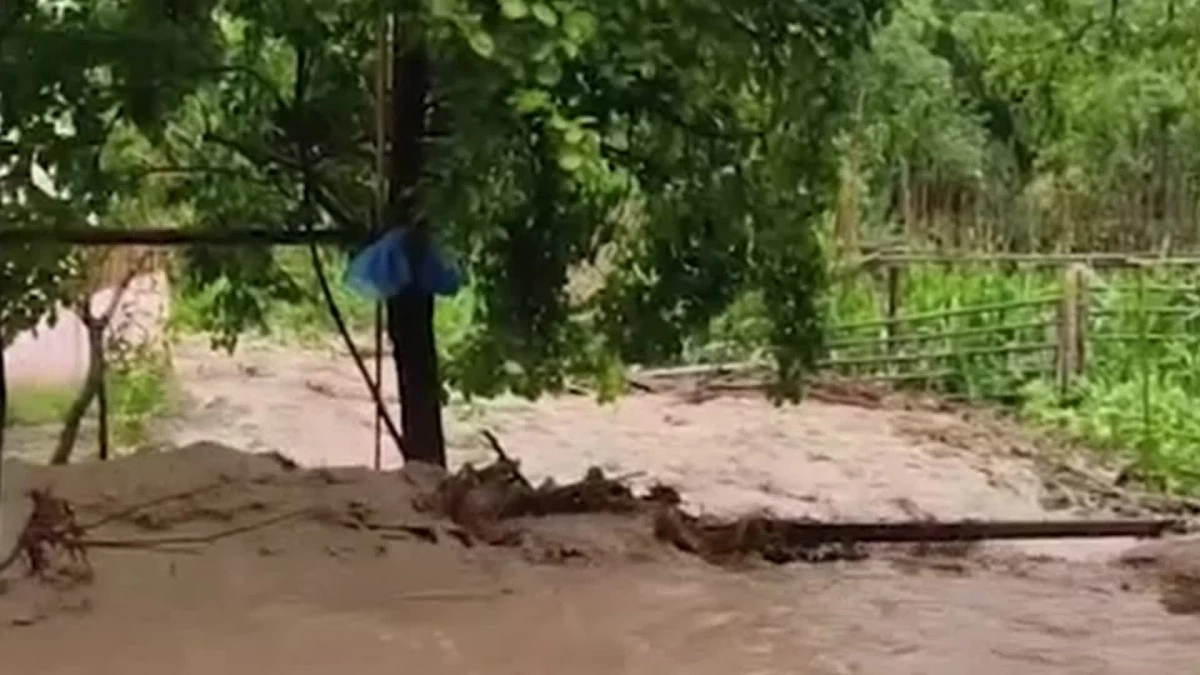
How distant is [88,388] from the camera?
19.5ft

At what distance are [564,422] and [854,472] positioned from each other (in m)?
1.59

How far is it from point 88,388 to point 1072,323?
5068 millimetres

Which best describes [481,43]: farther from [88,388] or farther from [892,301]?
[892,301]

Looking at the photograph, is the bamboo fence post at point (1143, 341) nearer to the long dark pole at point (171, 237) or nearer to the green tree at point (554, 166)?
the green tree at point (554, 166)

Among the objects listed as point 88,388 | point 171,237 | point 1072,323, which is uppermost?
point 171,237

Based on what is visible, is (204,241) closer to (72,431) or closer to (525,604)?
(72,431)

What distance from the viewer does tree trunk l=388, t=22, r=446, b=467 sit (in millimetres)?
4457

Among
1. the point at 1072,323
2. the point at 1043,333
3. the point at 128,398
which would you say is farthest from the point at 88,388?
the point at 1043,333

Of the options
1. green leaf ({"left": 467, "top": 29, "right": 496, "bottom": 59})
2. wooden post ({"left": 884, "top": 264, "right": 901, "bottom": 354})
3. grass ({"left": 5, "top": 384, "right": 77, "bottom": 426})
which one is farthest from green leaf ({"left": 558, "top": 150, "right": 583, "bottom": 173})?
wooden post ({"left": 884, "top": 264, "right": 901, "bottom": 354})

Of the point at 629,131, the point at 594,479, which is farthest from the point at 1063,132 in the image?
the point at 594,479

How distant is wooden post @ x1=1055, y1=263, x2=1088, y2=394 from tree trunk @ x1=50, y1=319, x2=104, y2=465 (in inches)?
194

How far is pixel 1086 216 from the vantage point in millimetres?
10508

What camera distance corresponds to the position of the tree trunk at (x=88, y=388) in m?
5.65

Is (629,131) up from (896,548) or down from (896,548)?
up
